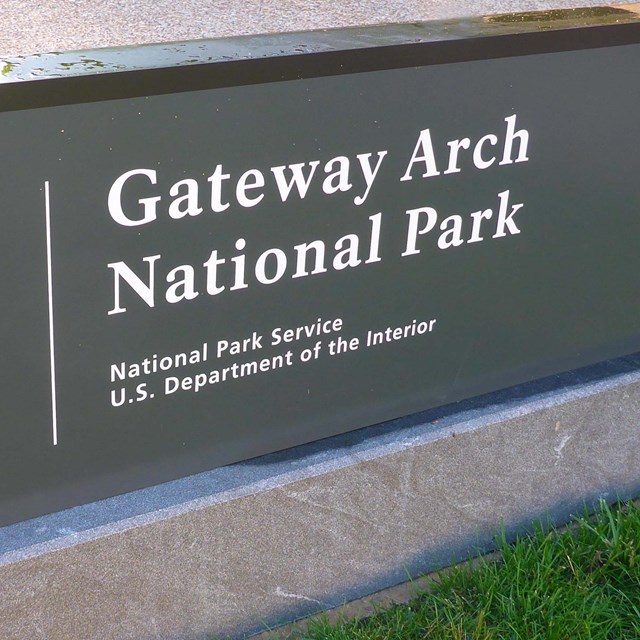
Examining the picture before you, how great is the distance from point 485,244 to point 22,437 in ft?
4.34

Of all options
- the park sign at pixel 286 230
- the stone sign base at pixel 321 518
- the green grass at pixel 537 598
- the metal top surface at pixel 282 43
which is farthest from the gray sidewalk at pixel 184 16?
the green grass at pixel 537 598

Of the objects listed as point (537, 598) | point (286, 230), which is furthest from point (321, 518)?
point (286, 230)

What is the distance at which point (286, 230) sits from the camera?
247 cm

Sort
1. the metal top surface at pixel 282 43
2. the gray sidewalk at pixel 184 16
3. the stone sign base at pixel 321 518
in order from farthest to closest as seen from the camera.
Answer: the gray sidewalk at pixel 184 16, the stone sign base at pixel 321 518, the metal top surface at pixel 282 43

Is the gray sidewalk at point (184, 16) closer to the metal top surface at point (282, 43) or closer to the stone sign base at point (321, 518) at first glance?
the metal top surface at point (282, 43)

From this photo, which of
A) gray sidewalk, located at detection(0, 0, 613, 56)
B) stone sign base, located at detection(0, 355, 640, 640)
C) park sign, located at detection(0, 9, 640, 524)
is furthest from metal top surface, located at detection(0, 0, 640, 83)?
gray sidewalk, located at detection(0, 0, 613, 56)

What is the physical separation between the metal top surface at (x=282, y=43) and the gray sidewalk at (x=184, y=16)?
1904 mm

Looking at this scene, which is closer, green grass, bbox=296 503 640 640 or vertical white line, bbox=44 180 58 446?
vertical white line, bbox=44 180 58 446

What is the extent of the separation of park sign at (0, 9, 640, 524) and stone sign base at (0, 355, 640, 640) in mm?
82

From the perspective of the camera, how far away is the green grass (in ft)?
9.15

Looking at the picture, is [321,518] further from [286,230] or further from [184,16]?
[184,16]

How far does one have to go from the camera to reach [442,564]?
3.16 metres

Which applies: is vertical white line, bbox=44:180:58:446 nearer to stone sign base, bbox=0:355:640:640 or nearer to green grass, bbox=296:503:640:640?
stone sign base, bbox=0:355:640:640

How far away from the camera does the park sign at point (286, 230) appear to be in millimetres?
2188
